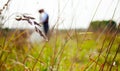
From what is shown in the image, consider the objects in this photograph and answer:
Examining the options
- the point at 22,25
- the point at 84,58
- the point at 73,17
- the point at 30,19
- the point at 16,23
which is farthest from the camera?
the point at 84,58

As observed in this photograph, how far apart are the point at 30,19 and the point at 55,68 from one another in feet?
1.32

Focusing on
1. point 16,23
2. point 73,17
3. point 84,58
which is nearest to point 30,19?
point 73,17

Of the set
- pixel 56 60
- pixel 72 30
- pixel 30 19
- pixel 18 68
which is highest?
pixel 30 19

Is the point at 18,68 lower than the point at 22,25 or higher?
lower

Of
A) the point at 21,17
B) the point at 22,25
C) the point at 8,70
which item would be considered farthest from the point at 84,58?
the point at 21,17

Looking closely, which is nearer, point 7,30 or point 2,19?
point 2,19

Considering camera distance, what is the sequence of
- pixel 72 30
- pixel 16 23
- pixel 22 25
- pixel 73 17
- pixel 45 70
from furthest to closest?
pixel 22 25 → pixel 16 23 → pixel 72 30 → pixel 73 17 → pixel 45 70

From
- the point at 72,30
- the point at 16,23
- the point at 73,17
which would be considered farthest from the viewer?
the point at 16,23

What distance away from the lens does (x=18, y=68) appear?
1.93 m

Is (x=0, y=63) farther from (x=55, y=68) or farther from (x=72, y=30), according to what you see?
(x=72, y=30)

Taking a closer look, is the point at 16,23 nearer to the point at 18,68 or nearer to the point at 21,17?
the point at 18,68

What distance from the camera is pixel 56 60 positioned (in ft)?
5.11

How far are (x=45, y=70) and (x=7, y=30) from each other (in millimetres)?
591

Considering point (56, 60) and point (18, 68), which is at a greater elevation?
point (56, 60)
